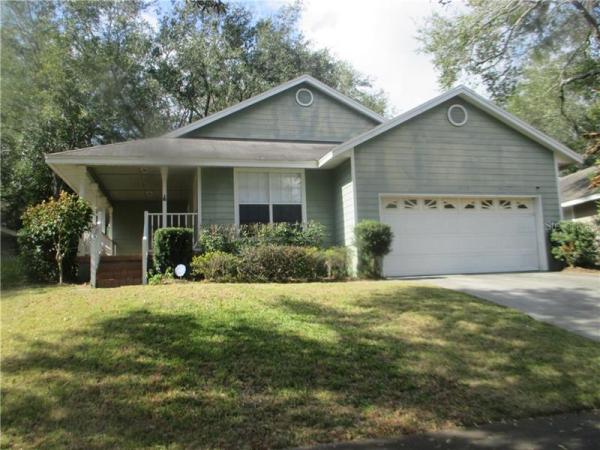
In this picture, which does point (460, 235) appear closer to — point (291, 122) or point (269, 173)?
point (269, 173)

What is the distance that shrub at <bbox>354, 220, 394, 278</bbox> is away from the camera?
36.6 ft

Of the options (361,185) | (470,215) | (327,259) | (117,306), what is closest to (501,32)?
(470,215)

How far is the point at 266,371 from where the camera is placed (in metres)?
4.78

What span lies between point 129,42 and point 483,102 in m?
18.3

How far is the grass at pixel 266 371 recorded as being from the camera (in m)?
3.88

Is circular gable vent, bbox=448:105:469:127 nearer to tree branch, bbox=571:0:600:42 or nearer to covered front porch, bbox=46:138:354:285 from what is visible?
covered front porch, bbox=46:138:354:285

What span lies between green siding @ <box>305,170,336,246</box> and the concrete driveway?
158 inches

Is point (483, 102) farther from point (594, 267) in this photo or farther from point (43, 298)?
point (43, 298)

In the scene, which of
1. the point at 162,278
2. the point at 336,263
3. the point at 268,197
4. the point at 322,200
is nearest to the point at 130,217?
the point at 268,197

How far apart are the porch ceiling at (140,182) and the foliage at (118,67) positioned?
130 cm

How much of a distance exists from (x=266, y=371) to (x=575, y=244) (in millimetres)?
11285

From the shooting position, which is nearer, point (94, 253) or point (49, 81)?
point (94, 253)

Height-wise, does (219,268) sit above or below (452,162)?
below

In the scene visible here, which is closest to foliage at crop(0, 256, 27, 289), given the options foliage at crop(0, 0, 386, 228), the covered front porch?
the covered front porch
